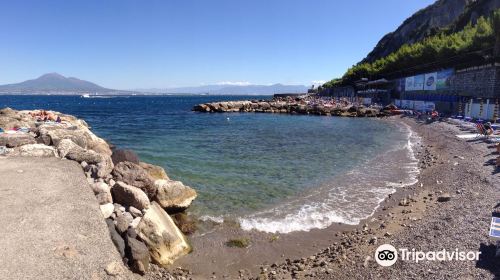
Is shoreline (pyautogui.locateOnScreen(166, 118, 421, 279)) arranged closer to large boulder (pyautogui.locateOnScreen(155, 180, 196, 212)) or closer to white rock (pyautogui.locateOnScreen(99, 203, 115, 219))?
large boulder (pyautogui.locateOnScreen(155, 180, 196, 212))

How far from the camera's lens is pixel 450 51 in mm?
51469

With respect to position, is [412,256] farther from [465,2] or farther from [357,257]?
[465,2]

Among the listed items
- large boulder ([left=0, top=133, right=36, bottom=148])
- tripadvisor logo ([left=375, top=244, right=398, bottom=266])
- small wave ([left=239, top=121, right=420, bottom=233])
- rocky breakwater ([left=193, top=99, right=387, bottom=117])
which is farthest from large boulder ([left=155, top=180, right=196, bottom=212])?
rocky breakwater ([left=193, top=99, right=387, bottom=117])

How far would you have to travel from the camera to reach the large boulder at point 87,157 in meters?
10.5

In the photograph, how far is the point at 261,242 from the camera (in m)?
9.14

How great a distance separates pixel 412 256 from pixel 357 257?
41.1 inches

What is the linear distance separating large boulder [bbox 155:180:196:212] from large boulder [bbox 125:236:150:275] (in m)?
3.21

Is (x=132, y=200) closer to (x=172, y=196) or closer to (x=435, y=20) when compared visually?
(x=172, y=196)

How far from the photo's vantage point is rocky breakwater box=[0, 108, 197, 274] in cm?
770

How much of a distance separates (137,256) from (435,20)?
106813mm

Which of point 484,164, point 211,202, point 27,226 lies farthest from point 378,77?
point 27,226

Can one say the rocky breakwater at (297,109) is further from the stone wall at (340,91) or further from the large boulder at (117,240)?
the large boulder at (117,240)

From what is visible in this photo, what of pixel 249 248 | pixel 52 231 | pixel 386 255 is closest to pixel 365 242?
pixel 386 255

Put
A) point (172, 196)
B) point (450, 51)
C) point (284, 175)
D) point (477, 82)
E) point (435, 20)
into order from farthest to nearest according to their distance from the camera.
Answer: point (435, 20) < point (450, 51) < point (477, 82) < point (284, 175) < point (172, 196)
